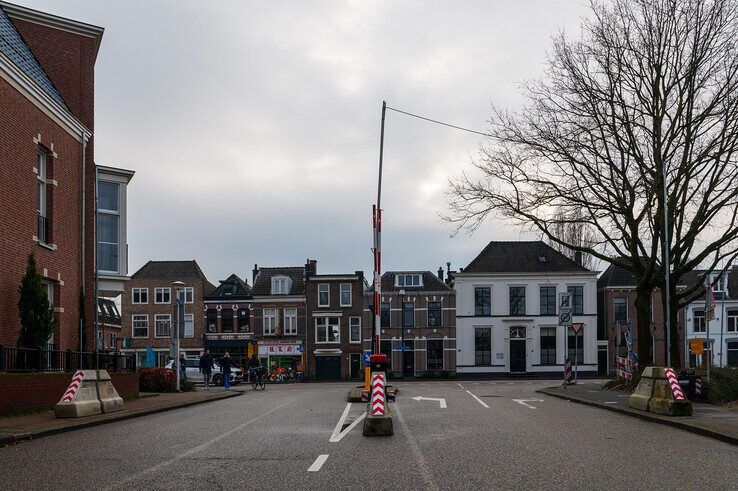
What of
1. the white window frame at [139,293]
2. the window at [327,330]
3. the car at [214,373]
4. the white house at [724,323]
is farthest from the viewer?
the white window frame at [139,293]

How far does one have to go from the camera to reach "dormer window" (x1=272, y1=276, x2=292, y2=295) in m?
71.4

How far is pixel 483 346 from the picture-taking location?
65875 mm

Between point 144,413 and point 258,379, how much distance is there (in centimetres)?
2004

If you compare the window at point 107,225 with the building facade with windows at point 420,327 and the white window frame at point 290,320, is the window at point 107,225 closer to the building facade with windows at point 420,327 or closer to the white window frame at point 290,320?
the building facade with windows at point 420,327

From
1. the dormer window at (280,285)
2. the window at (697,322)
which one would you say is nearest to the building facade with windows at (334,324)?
the dormer window at (280,285)

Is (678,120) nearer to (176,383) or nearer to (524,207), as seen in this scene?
(524,207)

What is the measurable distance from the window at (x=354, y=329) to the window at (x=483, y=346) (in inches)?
384

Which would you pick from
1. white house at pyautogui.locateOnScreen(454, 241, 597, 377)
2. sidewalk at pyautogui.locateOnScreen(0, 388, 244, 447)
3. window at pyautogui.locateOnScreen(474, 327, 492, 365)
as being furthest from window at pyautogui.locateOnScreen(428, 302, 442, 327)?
sidewalk at pyautogui.locateOnScreen(0, 388, 244, 447)

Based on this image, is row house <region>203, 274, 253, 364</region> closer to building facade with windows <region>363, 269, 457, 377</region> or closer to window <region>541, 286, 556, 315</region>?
building facade with windows <region>363, 269, 457, 377</region>

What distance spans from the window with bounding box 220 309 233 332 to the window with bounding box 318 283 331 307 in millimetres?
8400

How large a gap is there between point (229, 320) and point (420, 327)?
17138 mm

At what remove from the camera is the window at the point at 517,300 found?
6606cm

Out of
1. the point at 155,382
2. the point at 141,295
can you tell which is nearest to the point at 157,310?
the point at 141,295

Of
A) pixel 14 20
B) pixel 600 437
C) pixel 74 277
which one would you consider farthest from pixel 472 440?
pixel 14 20
